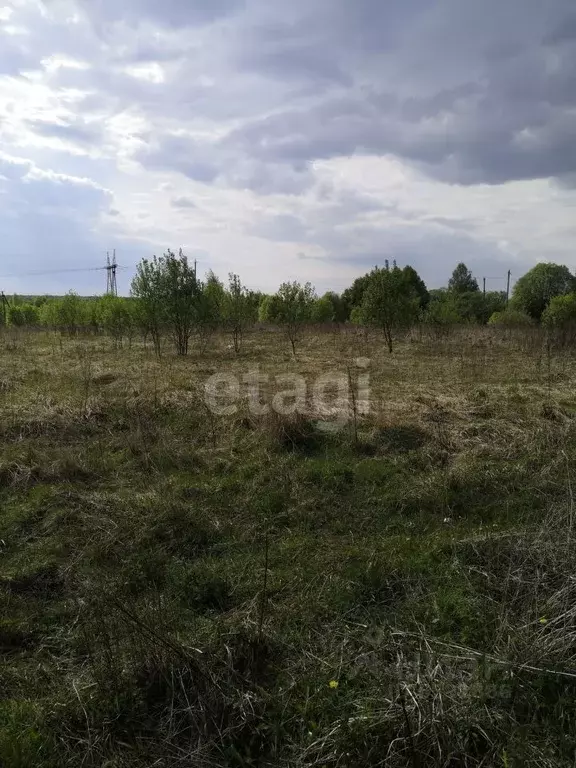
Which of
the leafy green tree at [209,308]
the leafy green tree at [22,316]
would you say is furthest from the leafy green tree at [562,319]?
the leafy green tree at [22,316]

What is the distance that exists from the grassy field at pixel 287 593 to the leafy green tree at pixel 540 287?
38.8 meters

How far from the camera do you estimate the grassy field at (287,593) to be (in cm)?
264

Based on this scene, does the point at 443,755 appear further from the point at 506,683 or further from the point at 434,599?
the point at 434,599

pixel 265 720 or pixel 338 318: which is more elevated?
pixel 338 318

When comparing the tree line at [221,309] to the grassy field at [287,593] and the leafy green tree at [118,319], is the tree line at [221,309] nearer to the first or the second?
the leafy green tree at [118,319]

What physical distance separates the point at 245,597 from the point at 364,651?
1.05 m

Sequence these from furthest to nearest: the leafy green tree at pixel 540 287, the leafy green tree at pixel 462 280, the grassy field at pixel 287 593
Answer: the leafy green tree at pixel 462 280
the leafy green tree at pixel 540 287
the grassy field at pixel 287 593

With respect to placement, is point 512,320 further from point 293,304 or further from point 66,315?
point 66,315

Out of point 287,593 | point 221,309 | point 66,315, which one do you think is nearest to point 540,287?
point 221,309

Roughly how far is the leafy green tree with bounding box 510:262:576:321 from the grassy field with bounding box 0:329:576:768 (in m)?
38.8

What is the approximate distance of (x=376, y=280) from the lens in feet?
75.9

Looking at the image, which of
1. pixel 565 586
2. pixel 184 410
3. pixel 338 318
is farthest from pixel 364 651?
pixel 338 318

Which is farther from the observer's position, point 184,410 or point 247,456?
point 184,410
